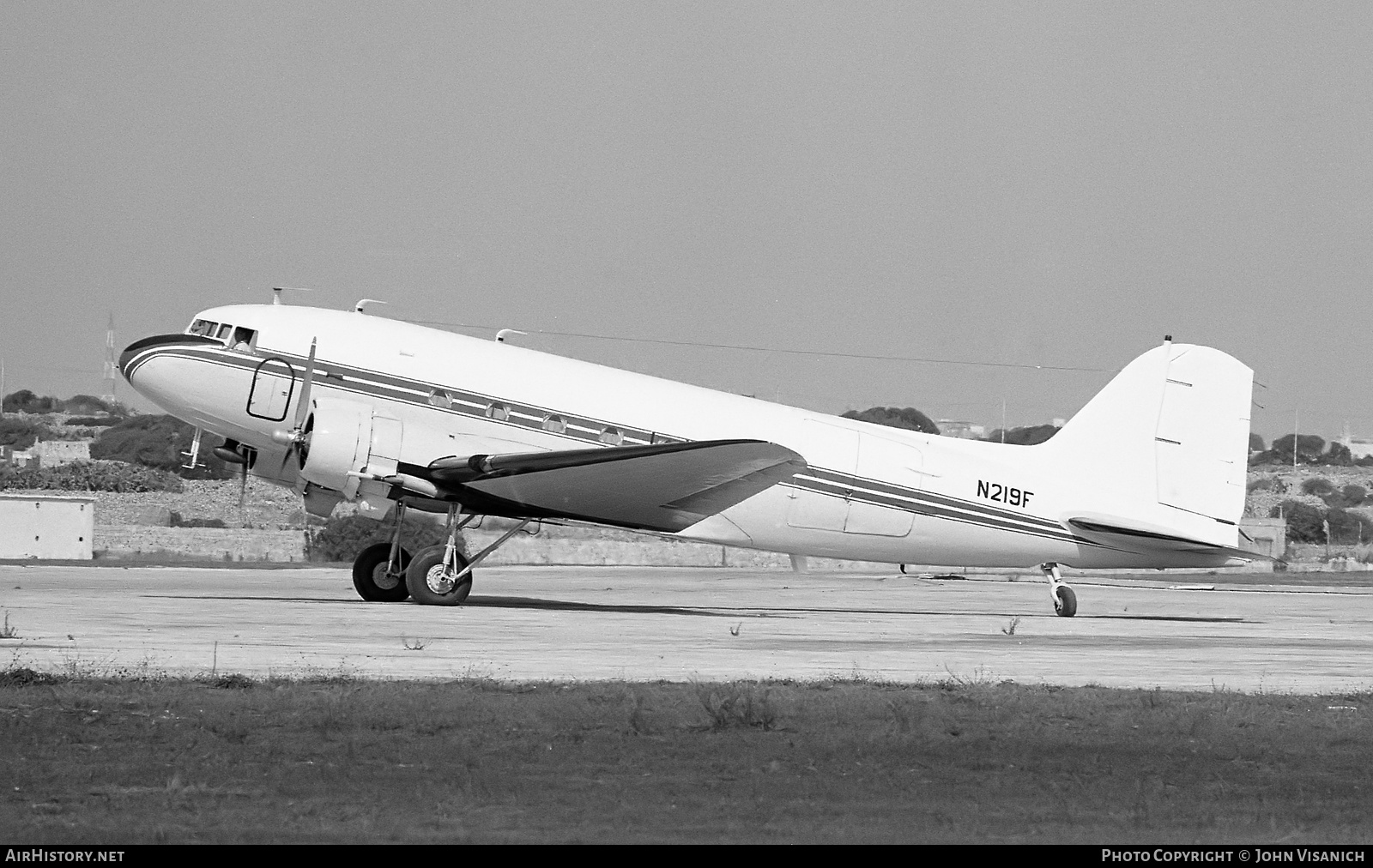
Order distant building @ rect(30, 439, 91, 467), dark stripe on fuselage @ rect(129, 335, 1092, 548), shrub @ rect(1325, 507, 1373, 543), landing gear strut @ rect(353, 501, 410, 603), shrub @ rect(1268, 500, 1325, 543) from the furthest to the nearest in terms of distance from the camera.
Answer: distant building @ rect(30, 439, 91, 467) < shrub @ rect(1325, 507, 1373, 543) < shrub @ rect(1268, 500, 1325, 543) < landing gear strut @ rect(353, 501, 410, 603) < dark stripe on fuselage @ rect(129, 335, 1092, 548)

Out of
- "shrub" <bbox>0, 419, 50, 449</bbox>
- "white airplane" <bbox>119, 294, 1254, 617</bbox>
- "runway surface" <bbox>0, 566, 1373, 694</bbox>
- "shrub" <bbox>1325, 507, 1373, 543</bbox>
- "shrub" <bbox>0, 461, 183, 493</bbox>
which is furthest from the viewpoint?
"shrub" <bbox>0, 419, 50, 449</bbox>

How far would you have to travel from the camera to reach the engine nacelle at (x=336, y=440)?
23.6 metres

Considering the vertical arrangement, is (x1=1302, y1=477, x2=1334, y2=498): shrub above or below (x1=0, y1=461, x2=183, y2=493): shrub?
above

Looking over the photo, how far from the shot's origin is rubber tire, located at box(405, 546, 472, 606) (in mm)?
23938

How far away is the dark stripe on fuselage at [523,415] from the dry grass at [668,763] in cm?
1046

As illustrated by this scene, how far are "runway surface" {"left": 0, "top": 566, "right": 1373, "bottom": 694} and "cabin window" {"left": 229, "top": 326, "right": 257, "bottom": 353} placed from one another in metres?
4.16

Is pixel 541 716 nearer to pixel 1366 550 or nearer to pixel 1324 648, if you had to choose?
pixel 1324 648

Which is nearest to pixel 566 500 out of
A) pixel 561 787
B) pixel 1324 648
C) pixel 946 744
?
pixel 1324 648

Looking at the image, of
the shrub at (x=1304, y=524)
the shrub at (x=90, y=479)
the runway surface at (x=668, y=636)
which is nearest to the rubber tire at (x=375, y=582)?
the runway surface at (x=668, y=636)

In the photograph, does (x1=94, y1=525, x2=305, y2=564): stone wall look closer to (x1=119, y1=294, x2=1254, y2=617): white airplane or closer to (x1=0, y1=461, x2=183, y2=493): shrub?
(x1=0, y1=461, x2=183, y2=493): shrub

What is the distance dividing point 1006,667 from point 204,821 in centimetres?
1093

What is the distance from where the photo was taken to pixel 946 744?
11578 mm

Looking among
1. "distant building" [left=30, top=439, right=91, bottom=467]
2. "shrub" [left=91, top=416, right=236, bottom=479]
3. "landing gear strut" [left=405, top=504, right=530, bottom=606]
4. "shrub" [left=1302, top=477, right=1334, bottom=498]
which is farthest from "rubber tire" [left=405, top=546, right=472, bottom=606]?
"shrub" [left=1302, top=477, right=1334, bottom=498]

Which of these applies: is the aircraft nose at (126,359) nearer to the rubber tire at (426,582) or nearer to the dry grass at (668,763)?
the rubber tire at (426,582)
